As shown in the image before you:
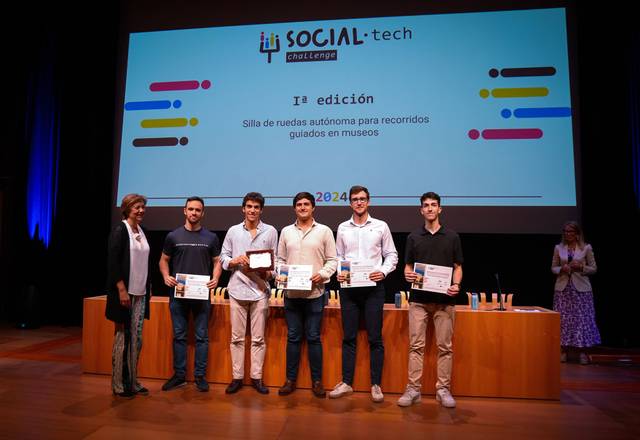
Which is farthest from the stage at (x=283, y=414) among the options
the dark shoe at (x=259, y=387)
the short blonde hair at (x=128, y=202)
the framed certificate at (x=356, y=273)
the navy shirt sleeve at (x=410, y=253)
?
the short blonde hair at (x=128, y=202)

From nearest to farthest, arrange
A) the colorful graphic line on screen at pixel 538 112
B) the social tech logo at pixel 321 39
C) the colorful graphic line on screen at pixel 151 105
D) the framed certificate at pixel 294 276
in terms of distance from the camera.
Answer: the framed certificate at pixel 294 276, the colorful graphic line on screen at pixel 538 112, the social tech logo at pixel 321 39, the colorful graphic line on screen at pixel 151 105

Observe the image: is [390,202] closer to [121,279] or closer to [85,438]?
[121,279]

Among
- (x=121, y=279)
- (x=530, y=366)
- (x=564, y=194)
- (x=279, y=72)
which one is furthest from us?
(x=279, y=72)

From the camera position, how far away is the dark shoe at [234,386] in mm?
3174

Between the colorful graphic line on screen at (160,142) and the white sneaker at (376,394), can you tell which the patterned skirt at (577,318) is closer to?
the white sneaker at (376,394)

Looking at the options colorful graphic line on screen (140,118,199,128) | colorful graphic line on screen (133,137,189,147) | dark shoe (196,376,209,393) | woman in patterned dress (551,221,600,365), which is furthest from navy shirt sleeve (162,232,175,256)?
woman in patterned dress (551,221,600,365)

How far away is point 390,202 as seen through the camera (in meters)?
4.31

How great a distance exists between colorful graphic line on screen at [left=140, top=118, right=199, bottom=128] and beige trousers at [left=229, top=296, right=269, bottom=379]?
2.27 m

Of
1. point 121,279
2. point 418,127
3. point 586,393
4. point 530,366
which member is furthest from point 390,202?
point 121,279

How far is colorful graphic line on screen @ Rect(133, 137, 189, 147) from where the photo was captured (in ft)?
15.4

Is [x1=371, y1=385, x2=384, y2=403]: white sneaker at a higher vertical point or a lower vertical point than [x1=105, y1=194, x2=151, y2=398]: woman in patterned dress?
lower

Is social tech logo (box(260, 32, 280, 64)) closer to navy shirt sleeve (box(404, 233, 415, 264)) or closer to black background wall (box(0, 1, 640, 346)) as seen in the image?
black background wall (box(0, 1, 640, 346))

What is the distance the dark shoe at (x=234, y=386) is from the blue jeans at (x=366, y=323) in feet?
2.53

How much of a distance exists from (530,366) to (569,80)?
105 inches
